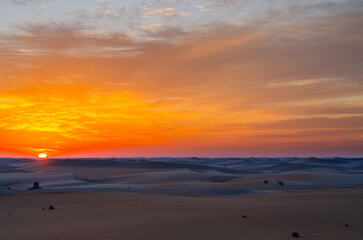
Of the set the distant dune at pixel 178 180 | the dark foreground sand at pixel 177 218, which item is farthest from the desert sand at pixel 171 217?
the distant dune at pixel 178 180

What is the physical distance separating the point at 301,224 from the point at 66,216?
11062 mm

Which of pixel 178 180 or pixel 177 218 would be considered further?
pixel 178 180

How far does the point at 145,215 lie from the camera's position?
20.8 meters

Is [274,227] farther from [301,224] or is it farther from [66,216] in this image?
[66,216]

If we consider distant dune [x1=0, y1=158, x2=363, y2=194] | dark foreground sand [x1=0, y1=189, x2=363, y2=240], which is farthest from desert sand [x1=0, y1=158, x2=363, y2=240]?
distant dune [x1=0, y1=158, x2=363, y2=194]

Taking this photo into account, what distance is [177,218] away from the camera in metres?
19.6

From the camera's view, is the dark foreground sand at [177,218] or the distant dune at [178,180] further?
the distant dune at [178,180]

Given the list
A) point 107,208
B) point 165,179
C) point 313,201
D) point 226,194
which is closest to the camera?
point 107,208

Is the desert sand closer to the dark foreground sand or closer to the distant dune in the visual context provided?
the dark foreground sand

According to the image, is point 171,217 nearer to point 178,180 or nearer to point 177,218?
point 177,218

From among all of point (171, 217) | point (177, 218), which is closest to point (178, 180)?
point (171, 217)

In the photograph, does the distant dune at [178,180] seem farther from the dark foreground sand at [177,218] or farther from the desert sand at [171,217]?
the dark foreground sand at [177,218]

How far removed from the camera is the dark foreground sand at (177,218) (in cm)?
1608

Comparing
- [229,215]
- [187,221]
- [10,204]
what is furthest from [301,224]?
[10,204]
